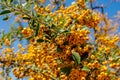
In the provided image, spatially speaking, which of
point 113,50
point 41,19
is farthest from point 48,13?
point 113,50

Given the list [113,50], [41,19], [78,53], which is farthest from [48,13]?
[113,50]

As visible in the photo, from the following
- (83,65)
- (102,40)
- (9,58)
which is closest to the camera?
(83,65)

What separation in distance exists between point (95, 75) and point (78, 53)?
1.07ft

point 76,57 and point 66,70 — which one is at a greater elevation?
point 76,57

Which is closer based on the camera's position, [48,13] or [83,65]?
[83,65]

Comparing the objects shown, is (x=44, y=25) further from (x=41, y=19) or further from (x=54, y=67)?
(x=54, y=67)

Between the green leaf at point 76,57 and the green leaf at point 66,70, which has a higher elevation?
the green leaf at point 76,57

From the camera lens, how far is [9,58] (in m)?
4.35

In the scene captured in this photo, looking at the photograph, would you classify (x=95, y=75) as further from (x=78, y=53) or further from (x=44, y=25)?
(x=44, y=25)

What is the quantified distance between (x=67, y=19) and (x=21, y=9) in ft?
1.88

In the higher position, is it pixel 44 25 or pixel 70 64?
pixel 44 25

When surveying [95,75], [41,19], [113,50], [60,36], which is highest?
[41,19]

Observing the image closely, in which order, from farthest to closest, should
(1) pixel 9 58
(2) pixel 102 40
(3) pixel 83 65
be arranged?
(1) pixel 9 58 → (2) pixel 102 40 → (3) pixel 83 65

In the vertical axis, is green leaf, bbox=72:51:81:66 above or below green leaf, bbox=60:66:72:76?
above
